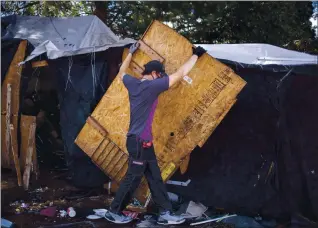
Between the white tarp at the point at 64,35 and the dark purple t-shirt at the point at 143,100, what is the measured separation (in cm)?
125

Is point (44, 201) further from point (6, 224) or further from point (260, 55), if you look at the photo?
point (260, 55)

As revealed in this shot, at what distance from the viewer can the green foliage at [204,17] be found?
33.9 feet

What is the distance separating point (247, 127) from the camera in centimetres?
527

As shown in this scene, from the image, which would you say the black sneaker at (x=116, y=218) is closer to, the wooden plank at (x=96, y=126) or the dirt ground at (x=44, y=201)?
the dirt ground at (x=44, y=201)

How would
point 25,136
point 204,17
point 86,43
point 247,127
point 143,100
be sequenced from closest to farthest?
point 143,100 < point 247,127 < point 86,43 < point 25,136 < point 204,17

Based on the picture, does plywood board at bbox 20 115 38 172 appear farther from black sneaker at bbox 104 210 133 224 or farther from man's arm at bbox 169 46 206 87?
man's arm at bbox 169 46 206 87

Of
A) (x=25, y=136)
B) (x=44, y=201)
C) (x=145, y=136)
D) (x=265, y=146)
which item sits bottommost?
(x=44, y=201)

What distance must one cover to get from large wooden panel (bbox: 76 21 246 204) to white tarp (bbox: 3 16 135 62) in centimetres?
72

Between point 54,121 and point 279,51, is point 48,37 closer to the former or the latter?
point 54,121

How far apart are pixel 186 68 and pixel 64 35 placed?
280 cm

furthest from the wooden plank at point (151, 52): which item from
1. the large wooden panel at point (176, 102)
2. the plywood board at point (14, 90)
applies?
the plywood board at point (14, 90)

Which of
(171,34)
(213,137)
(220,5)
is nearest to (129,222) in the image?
(213,137)

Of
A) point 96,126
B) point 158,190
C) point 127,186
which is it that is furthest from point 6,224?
point 158,190

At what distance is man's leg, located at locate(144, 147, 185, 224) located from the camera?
464cm
